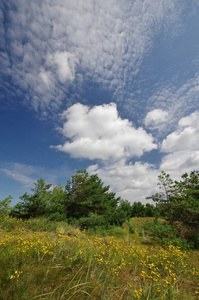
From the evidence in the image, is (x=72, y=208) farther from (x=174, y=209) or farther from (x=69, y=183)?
(x=174, y=209)

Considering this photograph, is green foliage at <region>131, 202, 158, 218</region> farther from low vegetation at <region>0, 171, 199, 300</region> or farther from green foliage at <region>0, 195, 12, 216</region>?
green foliage at <region>0, 195, 12, 216</region>

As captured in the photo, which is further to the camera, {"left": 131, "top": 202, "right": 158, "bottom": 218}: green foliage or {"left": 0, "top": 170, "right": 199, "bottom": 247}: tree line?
{"left": 131, "top": 202, "right": 158, "bottom": 218}: green foliage

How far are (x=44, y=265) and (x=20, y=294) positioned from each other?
0.96 m

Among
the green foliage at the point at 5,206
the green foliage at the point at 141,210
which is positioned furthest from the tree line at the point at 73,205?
the green foliage at the point at 141,210

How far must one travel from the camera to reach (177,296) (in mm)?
3039

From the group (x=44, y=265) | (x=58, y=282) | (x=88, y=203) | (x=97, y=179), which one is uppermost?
(x=97, y=179)

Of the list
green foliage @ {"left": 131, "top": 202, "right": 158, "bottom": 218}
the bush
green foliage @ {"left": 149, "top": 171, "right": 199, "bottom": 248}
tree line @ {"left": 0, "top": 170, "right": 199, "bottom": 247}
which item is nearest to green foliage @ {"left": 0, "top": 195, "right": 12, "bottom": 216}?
tree line @ {"left": 0, "top": 170, "right": 199, "bottom": 247}

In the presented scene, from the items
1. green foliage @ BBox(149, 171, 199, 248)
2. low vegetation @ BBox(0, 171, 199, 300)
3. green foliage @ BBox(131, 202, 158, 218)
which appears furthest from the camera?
green foliage @ BBox(131, 202, 158, 218)

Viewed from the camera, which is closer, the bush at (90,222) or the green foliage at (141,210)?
the bush at (90,222)

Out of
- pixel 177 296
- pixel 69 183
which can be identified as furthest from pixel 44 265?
pixel 69 183

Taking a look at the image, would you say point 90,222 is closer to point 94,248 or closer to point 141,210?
point 94,248

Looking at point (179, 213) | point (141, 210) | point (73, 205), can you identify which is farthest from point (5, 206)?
point (141, 210)

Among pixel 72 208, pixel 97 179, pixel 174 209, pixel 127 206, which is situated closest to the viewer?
pixel 174 209

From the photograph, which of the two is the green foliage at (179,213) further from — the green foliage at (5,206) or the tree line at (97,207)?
the green foliage at (5,206)
